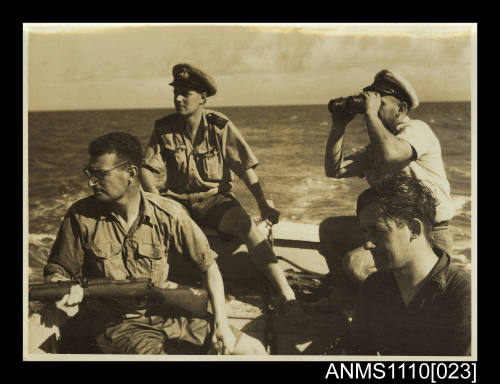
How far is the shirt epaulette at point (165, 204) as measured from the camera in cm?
510

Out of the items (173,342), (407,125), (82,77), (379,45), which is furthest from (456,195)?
(82,77)

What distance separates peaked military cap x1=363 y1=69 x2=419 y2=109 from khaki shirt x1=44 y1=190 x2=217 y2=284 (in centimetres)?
205

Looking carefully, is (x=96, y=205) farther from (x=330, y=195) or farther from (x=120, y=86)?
(x=330, y=195)

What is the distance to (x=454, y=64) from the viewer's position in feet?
17.7

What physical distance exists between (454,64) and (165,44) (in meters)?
2.66

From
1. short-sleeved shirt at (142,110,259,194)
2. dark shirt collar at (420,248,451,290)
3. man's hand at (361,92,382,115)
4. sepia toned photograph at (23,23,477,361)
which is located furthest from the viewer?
short-sleeved shirt at (142,110,259,194)

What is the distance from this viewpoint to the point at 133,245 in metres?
5.05

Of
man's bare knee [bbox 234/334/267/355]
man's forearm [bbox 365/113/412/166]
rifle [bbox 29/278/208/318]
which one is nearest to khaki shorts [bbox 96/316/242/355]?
rifle [bbox 29/278/208/318]

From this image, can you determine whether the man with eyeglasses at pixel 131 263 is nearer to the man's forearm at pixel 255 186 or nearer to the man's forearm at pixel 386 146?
the man's forearm at pixel 255 186

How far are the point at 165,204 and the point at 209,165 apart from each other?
527mm

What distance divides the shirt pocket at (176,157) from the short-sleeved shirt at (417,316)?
75.2 inches

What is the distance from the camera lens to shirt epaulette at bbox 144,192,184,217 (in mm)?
5098

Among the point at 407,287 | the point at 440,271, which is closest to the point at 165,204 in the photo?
the point at 407,287

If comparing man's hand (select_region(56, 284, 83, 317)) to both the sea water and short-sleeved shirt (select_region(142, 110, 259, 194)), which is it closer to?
the sea water
